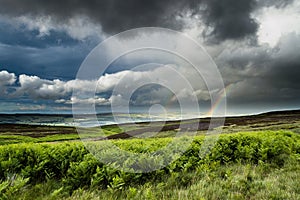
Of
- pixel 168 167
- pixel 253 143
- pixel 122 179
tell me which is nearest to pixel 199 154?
pixel 168 167

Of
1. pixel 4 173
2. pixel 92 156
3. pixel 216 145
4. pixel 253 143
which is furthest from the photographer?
pixel 253 143

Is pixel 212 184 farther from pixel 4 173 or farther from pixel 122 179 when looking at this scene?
pixel 4 173

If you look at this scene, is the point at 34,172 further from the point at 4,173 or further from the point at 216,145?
the point at 216,145

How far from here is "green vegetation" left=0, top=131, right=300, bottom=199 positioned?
3.71m

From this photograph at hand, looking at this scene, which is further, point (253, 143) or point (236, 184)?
point (253, 143)

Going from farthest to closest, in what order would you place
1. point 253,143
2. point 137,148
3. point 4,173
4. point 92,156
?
point 253,143, point 137,148, point 92,156, point 4,173

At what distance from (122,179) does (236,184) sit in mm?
2067

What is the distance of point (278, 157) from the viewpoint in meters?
6.70

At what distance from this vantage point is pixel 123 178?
13.3 ft

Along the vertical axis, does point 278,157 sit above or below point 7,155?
below

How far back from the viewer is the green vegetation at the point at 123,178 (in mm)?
3711

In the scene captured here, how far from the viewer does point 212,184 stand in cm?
430

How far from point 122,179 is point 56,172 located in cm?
159

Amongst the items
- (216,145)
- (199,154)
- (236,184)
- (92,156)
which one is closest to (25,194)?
(92,156)
